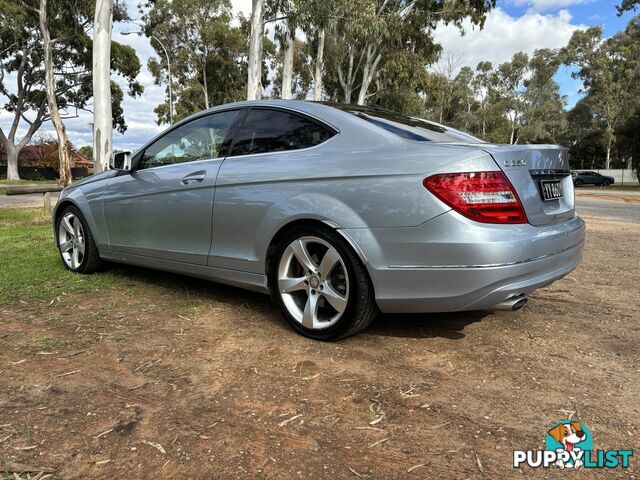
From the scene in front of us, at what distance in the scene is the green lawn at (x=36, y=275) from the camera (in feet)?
13.6

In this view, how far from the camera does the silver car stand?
258cm

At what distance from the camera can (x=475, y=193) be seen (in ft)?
8.39

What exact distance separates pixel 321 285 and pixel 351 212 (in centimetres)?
50

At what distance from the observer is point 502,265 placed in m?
2.55

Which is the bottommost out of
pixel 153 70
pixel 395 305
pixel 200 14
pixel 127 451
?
pixel 127 451

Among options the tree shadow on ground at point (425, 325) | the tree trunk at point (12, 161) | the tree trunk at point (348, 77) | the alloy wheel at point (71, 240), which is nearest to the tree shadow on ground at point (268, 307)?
the tree shadow on ground at point (425, 325)

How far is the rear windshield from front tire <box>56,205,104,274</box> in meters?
2.79

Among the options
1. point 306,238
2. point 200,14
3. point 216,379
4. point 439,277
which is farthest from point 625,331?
point 200,14

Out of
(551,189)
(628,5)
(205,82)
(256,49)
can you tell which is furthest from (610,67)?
(551,189)

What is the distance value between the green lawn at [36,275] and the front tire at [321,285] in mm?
2022

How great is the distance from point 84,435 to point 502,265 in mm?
2092

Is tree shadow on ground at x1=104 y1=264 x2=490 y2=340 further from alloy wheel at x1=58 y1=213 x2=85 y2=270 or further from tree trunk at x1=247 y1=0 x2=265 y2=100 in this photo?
tree trunk at x1=247 y1=0 x2=265 y2=100

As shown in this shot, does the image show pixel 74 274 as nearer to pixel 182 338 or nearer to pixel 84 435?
pixel 182 338

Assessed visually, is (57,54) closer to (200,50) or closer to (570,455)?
(200,50)
